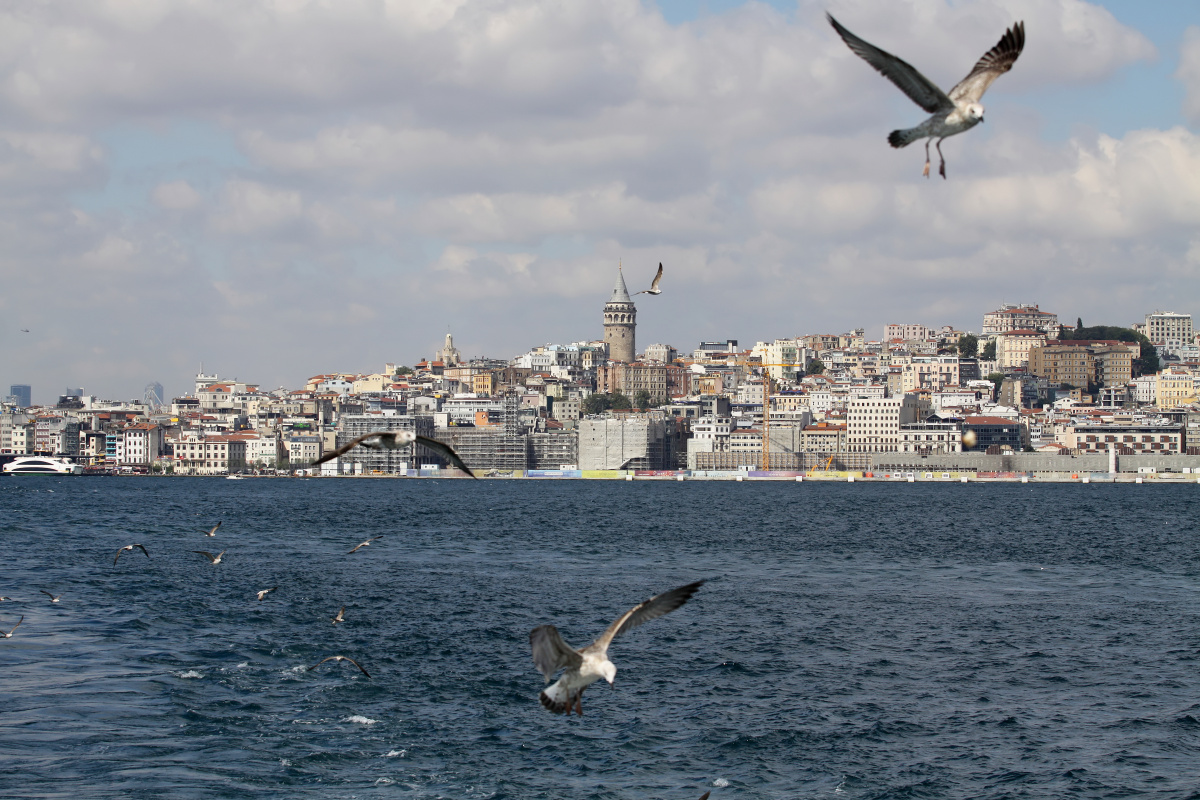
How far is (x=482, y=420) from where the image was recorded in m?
123

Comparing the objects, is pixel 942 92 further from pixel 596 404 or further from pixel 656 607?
pixel 596 404

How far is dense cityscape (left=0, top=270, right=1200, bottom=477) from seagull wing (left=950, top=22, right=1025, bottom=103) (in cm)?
10391

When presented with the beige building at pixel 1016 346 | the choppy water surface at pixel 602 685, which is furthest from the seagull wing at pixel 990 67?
the beige building at pixel 1016 346

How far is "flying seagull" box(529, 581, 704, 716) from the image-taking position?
6.55 m

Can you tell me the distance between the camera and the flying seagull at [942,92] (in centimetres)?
544

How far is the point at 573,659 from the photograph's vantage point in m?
7.20

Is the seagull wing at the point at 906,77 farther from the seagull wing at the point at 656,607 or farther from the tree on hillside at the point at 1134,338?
the tree on hillside at the point at 1134,338

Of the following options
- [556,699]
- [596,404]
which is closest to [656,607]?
[556,699]

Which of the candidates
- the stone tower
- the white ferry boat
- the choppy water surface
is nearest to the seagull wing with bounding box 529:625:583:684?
the choppy water surface

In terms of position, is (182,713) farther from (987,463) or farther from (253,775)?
(987,463)

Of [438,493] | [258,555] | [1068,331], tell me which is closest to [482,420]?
[438,493]

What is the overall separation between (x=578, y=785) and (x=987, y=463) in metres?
99.9

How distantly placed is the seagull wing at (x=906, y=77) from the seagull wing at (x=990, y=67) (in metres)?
0.09

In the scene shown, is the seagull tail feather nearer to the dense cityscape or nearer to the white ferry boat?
the dense cityscape
